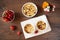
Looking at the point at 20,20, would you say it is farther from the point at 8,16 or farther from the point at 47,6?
the point at 47,6

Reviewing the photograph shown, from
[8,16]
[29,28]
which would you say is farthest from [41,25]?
[8,16]

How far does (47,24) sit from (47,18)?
4cm

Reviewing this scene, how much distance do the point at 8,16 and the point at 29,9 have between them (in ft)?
0.50

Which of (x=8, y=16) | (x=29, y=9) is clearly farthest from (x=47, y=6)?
(x=8, y=16)

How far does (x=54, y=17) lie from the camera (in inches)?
48.7

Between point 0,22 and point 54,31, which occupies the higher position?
point 0,22

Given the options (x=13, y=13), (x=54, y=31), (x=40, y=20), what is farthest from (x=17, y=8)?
(x=54, y=31)

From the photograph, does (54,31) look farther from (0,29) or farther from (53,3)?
(0,29)

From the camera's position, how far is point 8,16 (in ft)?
4.02

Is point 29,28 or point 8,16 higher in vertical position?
point 8,16

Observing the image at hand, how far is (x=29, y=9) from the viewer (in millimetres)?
1249

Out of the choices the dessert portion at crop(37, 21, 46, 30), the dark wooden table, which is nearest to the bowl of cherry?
the dark wooden table

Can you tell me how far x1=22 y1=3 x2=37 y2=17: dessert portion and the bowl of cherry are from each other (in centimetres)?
8

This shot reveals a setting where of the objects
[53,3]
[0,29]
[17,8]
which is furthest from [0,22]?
[53,3]
